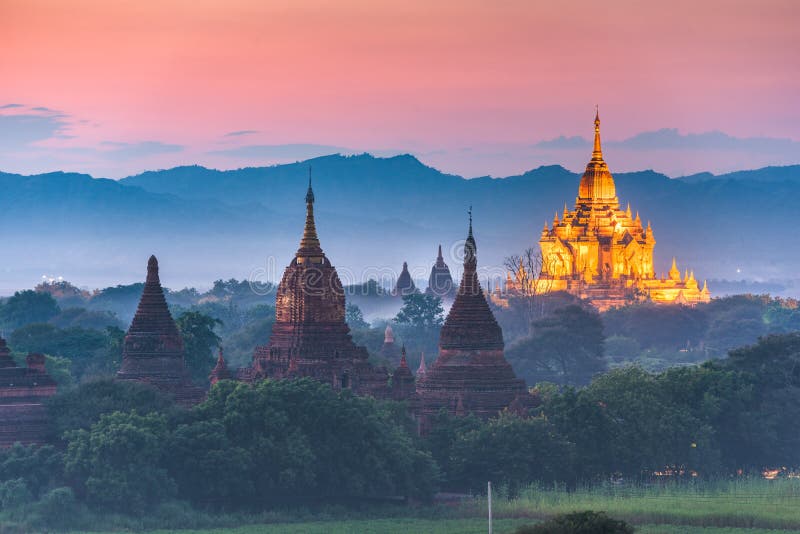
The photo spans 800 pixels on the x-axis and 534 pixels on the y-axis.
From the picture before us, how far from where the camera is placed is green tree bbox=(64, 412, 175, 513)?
2586 inches

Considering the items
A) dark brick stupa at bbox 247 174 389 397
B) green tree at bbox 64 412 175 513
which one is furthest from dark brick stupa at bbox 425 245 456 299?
green tree at bbox 64 412 175 513

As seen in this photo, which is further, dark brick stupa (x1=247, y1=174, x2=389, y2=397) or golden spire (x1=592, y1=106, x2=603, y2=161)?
golden spire (x1=592, y1=106, x2=603, y2=161)

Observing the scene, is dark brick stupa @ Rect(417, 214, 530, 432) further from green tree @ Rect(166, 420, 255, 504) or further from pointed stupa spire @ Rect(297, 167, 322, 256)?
green tree @ Rect(166, 420, 255, 504)

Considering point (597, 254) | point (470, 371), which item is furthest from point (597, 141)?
point (470, 371)

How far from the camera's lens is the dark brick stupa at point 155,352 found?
77.8m

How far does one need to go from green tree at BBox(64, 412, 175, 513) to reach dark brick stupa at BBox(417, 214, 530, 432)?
44.8 feet

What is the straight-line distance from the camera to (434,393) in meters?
79.5

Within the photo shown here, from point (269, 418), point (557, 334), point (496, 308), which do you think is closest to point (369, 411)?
point (269, 418)

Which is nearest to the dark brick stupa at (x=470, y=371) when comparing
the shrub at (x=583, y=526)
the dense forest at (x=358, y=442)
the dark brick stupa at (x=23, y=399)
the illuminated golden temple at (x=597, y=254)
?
the dense forest at (x=358, y=442)

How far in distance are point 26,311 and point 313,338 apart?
7902 centimetres

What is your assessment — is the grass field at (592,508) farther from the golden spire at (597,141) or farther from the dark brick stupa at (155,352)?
the golden spire at (597,141)

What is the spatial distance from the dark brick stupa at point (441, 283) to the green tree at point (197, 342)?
76.6m

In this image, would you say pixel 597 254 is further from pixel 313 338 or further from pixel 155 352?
pixel 155 352

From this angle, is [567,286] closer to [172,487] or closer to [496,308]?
[496,308]
